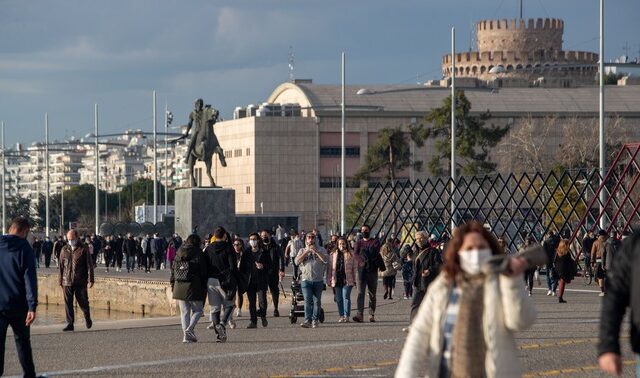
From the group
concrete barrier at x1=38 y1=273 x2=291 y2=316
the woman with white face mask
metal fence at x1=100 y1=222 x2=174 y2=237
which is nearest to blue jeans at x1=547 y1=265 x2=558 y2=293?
concrete barrier at x1=38 y1=273 x2=291 y2=316

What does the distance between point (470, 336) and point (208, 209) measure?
43.6m

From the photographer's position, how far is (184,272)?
70.1ft

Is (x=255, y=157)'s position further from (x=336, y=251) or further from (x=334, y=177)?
(x=336, y=251)

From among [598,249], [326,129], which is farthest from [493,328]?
[326,129]

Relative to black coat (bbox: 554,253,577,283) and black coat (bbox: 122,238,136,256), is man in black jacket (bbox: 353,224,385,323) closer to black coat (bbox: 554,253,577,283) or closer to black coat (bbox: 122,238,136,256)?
black coat (bbox: 554,253,577,283)

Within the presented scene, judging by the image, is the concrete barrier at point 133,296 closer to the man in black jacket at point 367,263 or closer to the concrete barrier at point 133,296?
the concrete barrier at point 133,296

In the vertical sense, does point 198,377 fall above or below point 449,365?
below

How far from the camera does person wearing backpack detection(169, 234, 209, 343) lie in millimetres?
21281

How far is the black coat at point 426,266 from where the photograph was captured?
863 inches

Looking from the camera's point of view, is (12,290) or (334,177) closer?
(12,290)

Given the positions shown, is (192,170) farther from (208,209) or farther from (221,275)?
(221,275)

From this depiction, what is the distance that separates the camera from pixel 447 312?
331 inches

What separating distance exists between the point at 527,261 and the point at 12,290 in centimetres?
724

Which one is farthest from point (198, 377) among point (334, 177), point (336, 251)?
point (334, 177)
